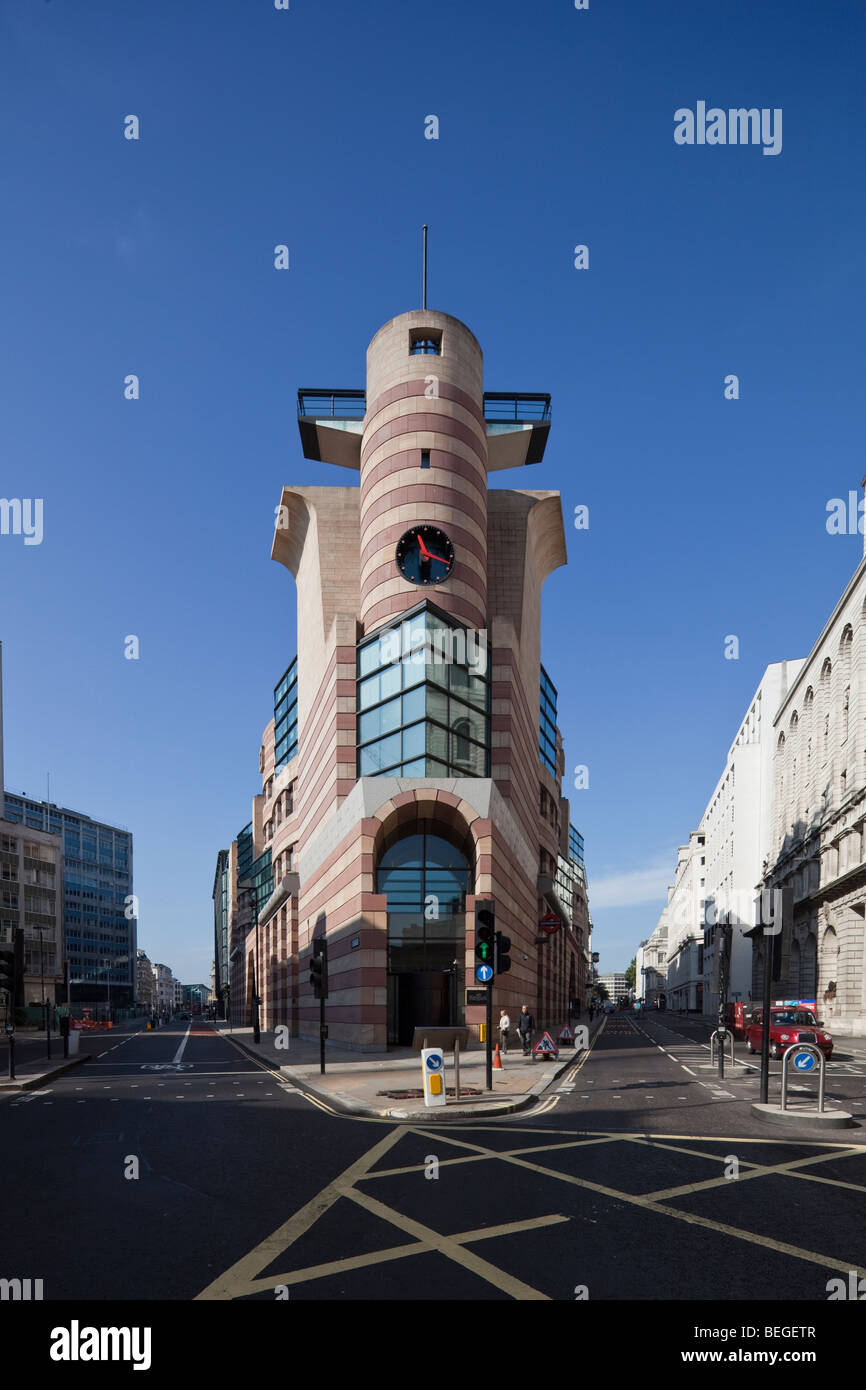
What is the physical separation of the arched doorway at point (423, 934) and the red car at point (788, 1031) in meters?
10.2

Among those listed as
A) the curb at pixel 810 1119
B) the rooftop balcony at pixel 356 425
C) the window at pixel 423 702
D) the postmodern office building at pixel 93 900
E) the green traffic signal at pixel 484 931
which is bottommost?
the postmodern office building at pixel 93 900

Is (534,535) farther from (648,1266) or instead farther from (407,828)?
(648,1266)

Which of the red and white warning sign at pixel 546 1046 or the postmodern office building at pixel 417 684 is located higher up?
the postmodern office building at pixel 417 684

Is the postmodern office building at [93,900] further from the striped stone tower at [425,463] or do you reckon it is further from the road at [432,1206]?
the road at [432,1206]

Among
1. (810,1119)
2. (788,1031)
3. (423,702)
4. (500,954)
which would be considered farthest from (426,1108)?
(423,702)

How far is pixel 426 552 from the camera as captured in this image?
40.3 m

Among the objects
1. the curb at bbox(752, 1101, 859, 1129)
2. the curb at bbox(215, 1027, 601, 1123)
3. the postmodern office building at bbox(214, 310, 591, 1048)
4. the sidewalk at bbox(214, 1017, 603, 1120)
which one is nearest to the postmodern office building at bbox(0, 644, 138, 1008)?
the postmodern office building at bbox(214, 310, 591, 1048)

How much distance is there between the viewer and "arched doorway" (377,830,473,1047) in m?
36.4

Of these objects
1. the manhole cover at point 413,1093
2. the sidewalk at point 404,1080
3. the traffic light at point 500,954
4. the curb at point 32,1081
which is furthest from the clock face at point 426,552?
the manhole cover at point 413,1093

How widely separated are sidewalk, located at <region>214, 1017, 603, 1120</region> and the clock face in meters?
18.4

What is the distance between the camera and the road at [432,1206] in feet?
23.6

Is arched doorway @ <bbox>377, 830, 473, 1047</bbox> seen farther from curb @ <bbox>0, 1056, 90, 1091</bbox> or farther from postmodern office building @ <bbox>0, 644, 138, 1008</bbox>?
postmodern office building @ <bbox>0, 644, 138, 1008</bbox>

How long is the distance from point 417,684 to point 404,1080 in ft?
56.9

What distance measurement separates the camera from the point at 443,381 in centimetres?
4162
